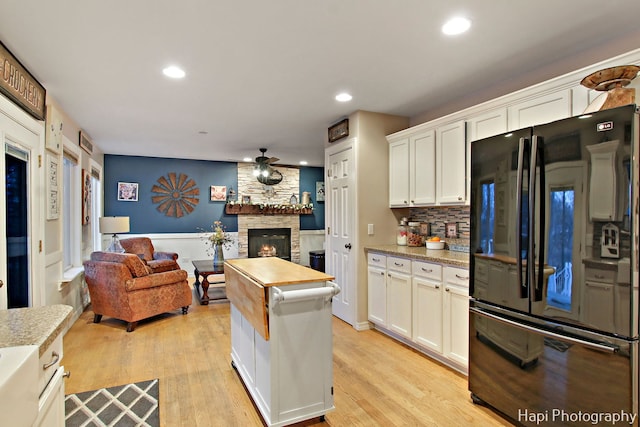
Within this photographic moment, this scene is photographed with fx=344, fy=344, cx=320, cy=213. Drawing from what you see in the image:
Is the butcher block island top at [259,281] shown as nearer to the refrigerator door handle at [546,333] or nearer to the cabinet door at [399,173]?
the refrigerator door handle at [546,333]

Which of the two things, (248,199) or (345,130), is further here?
(248,199)

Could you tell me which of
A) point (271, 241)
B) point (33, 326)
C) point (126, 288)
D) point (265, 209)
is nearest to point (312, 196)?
point (265, 209)

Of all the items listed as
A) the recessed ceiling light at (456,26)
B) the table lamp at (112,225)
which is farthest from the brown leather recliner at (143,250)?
the recessed ceiling light at (456,26)

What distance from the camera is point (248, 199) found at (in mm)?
7559

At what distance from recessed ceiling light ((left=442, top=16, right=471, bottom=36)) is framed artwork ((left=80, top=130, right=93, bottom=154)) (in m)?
4.60

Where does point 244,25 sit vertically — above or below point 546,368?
above

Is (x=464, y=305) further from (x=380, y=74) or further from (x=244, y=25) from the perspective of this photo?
(x=244, y=25)

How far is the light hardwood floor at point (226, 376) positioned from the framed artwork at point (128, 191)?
10.4ft

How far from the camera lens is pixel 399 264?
335 centimetres

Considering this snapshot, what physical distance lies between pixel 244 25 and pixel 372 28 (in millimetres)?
785

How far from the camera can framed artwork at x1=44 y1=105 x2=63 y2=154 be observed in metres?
Answer: 3.22

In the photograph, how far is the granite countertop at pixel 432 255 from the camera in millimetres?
2701

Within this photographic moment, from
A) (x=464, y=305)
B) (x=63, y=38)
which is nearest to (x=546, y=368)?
(x=464, y=305)

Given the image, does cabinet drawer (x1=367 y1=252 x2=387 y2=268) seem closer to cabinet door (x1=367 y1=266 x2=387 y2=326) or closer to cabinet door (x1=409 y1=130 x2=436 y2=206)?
cabinet door (x1=367 y1=266 x2=387 y2=326)
